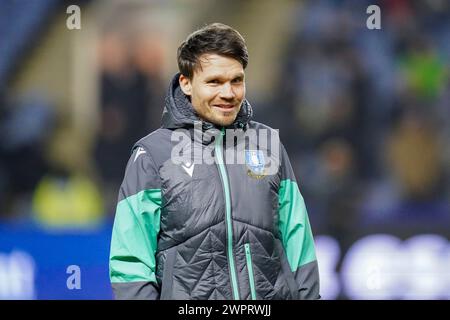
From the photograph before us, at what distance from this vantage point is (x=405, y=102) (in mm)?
8195

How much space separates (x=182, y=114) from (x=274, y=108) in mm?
5258

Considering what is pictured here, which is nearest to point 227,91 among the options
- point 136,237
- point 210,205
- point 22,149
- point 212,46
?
point 212,46

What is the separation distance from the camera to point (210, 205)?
106 inches

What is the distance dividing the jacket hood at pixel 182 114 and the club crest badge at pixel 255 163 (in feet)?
0.31

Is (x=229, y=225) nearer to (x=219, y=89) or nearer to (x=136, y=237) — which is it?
(x=136, y=237)

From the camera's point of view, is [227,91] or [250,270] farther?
[227,91]

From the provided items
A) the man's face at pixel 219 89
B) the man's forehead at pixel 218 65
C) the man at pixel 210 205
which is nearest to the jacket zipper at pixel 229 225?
the man at pixel 210 205

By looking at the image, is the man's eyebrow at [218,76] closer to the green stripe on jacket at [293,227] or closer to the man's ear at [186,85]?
the man's ear at [186,85]

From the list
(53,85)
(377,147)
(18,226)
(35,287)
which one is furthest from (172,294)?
(53,85)

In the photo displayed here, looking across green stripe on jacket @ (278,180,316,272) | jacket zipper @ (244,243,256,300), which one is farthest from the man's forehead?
jacket zipper @ (244,243,256,300)

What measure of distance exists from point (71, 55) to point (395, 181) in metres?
2.98

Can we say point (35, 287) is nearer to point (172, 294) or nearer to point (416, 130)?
point (416, 130)

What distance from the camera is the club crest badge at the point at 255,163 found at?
277 cm
